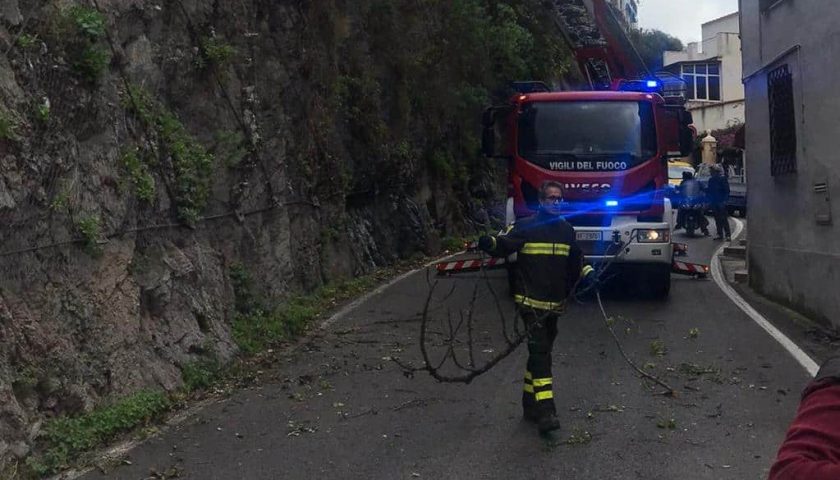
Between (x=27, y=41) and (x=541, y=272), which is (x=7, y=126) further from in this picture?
(x=541, y=272)

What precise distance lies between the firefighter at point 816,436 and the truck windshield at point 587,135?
1150 cm

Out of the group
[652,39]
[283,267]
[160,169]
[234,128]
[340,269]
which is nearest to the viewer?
[160,169]

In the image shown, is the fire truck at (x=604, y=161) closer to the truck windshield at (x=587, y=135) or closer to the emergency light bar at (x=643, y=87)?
the truck windshield at (x=587, y=135)

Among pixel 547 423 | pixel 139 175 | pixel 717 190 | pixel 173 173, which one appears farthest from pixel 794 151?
pixel 717 190

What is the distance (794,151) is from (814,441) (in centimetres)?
1182

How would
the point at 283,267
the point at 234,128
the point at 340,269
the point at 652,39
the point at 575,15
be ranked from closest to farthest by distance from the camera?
the point at 234,128, the point at 283,267, the point at 340,269, the point at 575,15, the point at 652,39

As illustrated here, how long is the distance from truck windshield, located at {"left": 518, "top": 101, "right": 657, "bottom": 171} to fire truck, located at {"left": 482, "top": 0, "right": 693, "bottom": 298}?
1 centimetres

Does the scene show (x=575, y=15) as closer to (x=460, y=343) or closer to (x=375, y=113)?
(x=375, y=113)

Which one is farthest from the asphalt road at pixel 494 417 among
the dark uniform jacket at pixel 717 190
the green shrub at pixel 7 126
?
the dark uniform jacket at pixel 717 190

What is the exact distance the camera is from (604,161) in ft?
44.4

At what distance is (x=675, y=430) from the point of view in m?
7.44

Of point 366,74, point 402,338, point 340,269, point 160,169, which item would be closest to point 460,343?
point 402,338

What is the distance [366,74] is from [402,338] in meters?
7.85

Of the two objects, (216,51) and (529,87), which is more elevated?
(216,51)
